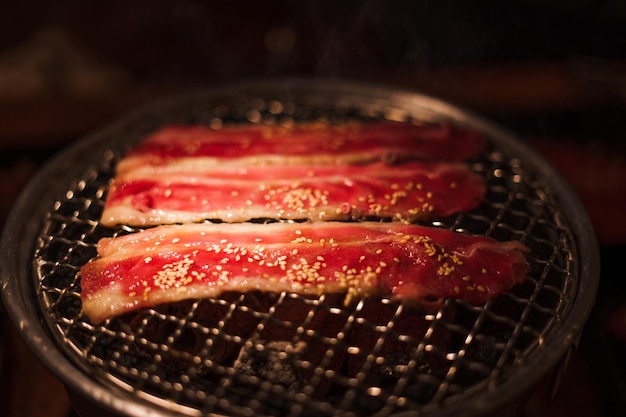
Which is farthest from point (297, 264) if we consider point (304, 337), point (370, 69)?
point (370, 69)

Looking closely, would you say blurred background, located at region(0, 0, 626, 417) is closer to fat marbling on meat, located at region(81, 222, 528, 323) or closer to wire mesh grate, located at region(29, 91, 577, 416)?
wire mesh grate, located at region(29, 91, 577, 416)

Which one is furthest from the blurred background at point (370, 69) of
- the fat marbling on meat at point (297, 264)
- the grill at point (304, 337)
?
the fat marbling on meat at point (297, 264)

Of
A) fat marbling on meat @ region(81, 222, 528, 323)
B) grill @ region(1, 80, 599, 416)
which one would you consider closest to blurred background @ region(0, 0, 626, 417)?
grill @ region(1, 80, 599, 416)

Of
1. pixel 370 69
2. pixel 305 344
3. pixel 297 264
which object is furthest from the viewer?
pixel 370 69

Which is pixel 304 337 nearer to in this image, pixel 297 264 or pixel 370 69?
pixel 297 264

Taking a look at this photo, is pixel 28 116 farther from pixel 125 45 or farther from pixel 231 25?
pixel 231 25
